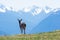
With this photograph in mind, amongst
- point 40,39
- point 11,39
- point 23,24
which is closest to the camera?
point 40,39

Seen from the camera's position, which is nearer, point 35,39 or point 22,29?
point 35,39

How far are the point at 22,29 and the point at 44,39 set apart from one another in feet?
50.4

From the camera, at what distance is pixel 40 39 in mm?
25359

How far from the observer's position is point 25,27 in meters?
40.6

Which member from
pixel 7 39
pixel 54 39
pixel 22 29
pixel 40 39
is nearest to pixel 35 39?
pixel 40 39

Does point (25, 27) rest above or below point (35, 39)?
above

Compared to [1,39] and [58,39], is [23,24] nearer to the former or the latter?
[1,39]

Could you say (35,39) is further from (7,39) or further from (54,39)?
(7,39)

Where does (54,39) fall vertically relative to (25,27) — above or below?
below

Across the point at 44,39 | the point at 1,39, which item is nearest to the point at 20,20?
the point at 1,39

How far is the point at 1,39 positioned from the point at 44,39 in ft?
19.8

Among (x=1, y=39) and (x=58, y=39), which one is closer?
(x=58, y=39)

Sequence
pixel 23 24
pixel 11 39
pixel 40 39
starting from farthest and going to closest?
1. pixel 23 24
2. pixel 11 39
3. pixel 40 39

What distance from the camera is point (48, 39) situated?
25.7 meters
